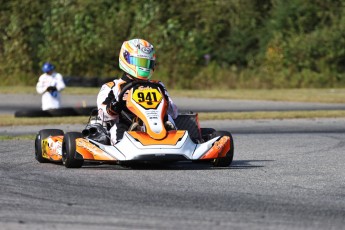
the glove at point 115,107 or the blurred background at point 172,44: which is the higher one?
the glove at point 115,107

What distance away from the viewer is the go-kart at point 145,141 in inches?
407

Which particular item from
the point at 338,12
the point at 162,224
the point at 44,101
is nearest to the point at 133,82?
the point at 162,224

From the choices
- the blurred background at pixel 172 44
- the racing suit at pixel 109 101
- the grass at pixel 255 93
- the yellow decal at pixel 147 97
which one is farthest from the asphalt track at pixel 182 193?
the blurred background at pixel 172 44

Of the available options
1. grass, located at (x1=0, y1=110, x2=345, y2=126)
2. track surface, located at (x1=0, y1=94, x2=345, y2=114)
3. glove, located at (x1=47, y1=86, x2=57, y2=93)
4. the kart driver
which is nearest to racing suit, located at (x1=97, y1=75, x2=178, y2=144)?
the kart driver

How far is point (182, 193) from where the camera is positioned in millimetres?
8469

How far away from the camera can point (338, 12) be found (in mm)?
40688

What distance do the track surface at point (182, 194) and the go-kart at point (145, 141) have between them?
148 millimetres

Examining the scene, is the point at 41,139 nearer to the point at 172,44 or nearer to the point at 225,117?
the point at 225,117

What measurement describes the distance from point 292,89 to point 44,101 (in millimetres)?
13361

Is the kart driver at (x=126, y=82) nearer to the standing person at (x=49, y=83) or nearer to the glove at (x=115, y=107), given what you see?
the glove at (x=115, y=107)

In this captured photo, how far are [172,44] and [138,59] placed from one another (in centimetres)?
2591

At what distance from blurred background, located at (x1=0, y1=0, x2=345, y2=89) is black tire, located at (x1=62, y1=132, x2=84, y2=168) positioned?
22969 millimetres

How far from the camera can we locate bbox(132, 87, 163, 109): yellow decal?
35.7ft

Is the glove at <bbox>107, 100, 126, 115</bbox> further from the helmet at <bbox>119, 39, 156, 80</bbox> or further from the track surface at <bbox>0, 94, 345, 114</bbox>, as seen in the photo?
the track surface at <bbox>0, 94, 345, 114</bbox>
